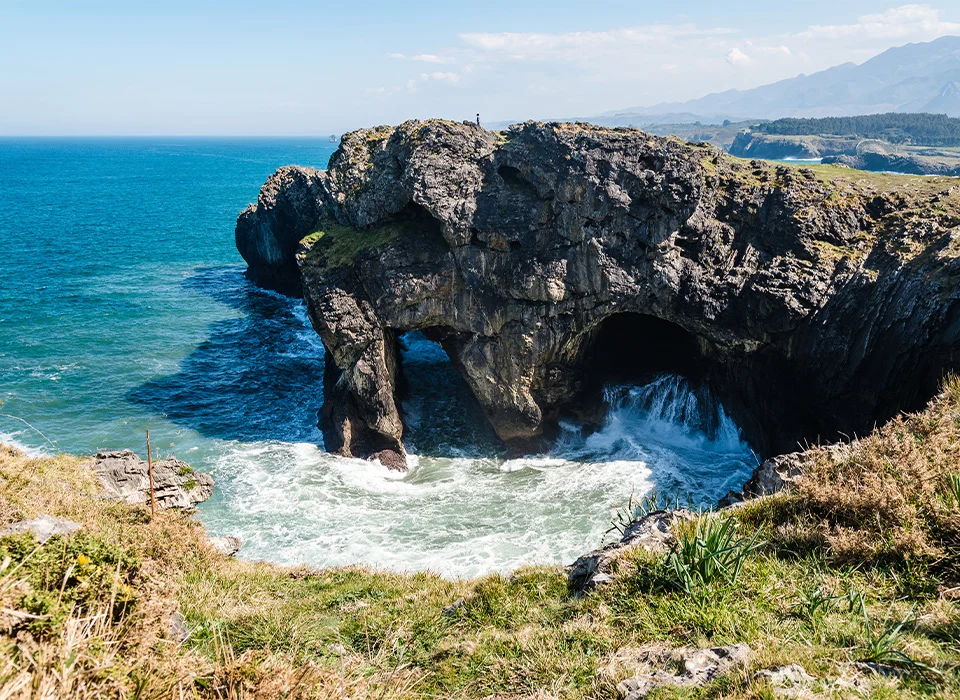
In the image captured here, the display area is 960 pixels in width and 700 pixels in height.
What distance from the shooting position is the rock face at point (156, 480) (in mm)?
21559

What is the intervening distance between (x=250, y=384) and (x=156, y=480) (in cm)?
1309

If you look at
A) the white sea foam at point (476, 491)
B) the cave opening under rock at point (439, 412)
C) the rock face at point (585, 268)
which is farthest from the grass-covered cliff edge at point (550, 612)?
the cave opening under rock at point (439, 412)

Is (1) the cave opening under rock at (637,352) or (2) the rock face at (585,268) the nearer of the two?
(2) the rock face at (585,268)

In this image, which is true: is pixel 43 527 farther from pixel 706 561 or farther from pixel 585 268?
pixel 585 268

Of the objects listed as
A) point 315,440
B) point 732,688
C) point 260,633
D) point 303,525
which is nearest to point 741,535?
point 732,688

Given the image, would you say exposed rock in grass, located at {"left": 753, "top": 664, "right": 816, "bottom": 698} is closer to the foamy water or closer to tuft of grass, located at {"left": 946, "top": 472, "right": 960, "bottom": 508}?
tuft of grass, located at {"left": 946, "top": 472, "right": 960, "bottom": 508}

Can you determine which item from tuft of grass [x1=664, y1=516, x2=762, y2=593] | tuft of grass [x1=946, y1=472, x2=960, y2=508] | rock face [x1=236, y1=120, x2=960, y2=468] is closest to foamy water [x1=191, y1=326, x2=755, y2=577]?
rock face [x1=236, y1=120, x2=960, y2=468]

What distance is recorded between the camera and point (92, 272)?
5762 centimetres

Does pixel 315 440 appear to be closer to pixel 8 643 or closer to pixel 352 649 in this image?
pixel 352 649

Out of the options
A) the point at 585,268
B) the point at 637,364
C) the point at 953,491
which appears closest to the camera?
the point at 953,491

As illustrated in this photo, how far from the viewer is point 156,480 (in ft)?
75.5

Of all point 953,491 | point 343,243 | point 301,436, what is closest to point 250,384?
point 301,436

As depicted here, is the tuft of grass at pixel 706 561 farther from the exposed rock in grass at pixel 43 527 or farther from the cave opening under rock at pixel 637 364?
the cave opening under rock at pixel 637 364

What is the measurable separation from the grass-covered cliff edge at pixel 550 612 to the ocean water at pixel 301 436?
33.5 feet
